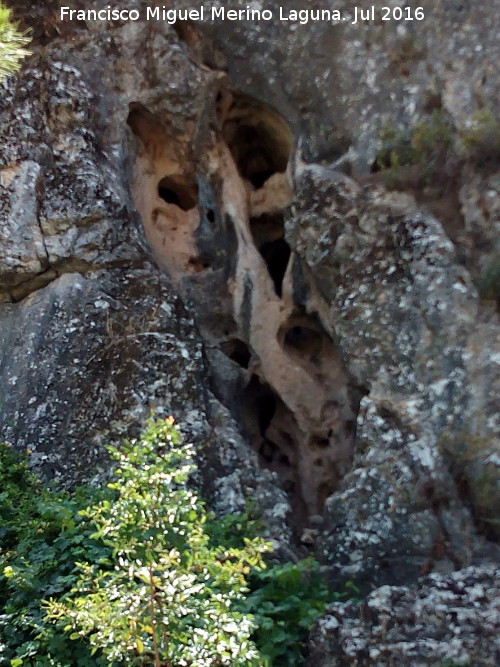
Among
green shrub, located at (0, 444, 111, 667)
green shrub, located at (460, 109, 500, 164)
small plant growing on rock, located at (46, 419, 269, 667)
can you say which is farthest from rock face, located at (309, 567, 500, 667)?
green shrub, located at (460, 109, 500, 164)

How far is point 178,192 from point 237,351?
1672mm

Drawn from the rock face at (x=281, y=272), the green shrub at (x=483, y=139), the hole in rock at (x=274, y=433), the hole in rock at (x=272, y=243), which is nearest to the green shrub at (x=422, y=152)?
the rock face at (x=281, y=272)

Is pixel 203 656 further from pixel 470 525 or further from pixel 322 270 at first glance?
pixel 322 270

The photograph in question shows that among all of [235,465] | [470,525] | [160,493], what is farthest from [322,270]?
[160,493]

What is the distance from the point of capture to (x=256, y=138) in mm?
7168

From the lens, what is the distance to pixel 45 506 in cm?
424

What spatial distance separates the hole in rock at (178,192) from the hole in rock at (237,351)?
1391 millimetres

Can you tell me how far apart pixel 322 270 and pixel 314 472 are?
1.64m

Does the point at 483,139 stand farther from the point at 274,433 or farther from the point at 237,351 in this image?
the point at 274,433

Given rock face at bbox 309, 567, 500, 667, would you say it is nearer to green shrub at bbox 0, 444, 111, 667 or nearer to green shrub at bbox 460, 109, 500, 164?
green shrub at bbox 0, 444, 111, 667

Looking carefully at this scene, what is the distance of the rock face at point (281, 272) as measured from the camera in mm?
4633

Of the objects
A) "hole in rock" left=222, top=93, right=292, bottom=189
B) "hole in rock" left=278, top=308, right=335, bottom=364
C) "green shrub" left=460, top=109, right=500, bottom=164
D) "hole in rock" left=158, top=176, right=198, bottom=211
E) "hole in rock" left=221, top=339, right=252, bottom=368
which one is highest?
"hole in rock" left=222, top=93, right=292, bottom=189

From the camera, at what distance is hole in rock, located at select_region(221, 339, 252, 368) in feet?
21.1

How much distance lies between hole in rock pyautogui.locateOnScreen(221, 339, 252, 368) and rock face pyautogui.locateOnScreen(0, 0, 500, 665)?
4 cm
